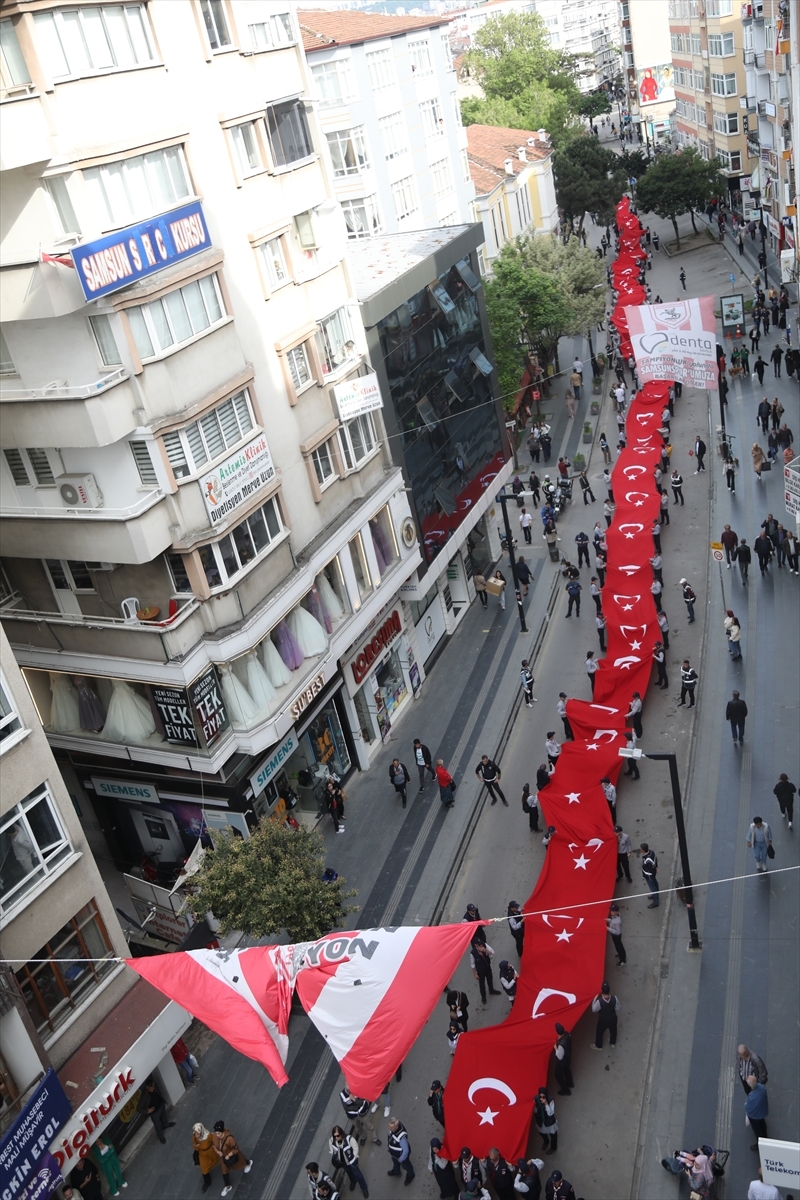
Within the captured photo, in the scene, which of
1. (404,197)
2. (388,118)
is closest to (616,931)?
(404,197)

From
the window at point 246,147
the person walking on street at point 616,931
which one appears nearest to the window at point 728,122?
the window at point 246,147

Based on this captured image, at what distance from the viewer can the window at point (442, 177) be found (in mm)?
56531

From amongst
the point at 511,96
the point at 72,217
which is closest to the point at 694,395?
the point at 72,217

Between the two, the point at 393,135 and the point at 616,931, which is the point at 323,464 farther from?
the point at 393,135

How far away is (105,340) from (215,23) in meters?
8.65

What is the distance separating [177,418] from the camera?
23.4m

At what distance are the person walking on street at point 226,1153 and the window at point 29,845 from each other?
5394mm

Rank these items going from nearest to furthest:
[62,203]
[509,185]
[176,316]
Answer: [62,203] → [176,316] → [509,185]

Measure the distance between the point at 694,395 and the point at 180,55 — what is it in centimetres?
3702

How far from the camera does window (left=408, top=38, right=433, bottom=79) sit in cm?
5391

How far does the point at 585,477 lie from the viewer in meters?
46.6

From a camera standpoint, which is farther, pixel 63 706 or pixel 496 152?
pixel 496 152

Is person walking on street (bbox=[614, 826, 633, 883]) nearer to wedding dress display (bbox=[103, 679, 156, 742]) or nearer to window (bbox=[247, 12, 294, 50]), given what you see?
wedding dress display (bbox=[103, 679, 156, 742])

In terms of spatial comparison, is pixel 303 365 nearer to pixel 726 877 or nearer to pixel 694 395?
pixel 726 877
